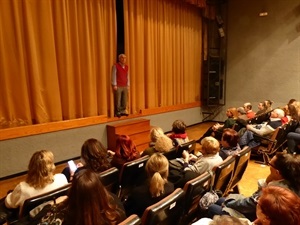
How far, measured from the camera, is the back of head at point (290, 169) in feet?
5.95

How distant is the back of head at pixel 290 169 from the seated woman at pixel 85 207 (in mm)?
1182

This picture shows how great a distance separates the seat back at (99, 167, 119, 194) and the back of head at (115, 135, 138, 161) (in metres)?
0.35

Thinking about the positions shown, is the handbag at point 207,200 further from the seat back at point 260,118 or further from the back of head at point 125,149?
the seat back at point 260,118

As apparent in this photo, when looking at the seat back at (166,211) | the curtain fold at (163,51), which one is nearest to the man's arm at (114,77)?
the curtain fold at (163,51)

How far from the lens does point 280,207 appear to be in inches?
48.6

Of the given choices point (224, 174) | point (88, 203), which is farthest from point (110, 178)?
point (224, 174)

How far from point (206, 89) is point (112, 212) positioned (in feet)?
22.7

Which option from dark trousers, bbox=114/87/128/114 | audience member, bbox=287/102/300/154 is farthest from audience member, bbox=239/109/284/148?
dark trousers, bbox=114/87/128/114

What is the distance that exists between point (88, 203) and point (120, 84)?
168 inches

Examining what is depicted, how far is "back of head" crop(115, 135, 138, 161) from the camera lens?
8.58ft

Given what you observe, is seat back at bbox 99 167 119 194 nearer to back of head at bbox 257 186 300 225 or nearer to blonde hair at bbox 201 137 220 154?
blonde hair at bbox 201 137 220 154

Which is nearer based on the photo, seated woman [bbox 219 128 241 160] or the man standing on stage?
seated woman [bbox 219 128 241 160]

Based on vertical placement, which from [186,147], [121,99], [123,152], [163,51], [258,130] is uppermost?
[163,51]

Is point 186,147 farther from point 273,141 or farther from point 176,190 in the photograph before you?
point 273,141
